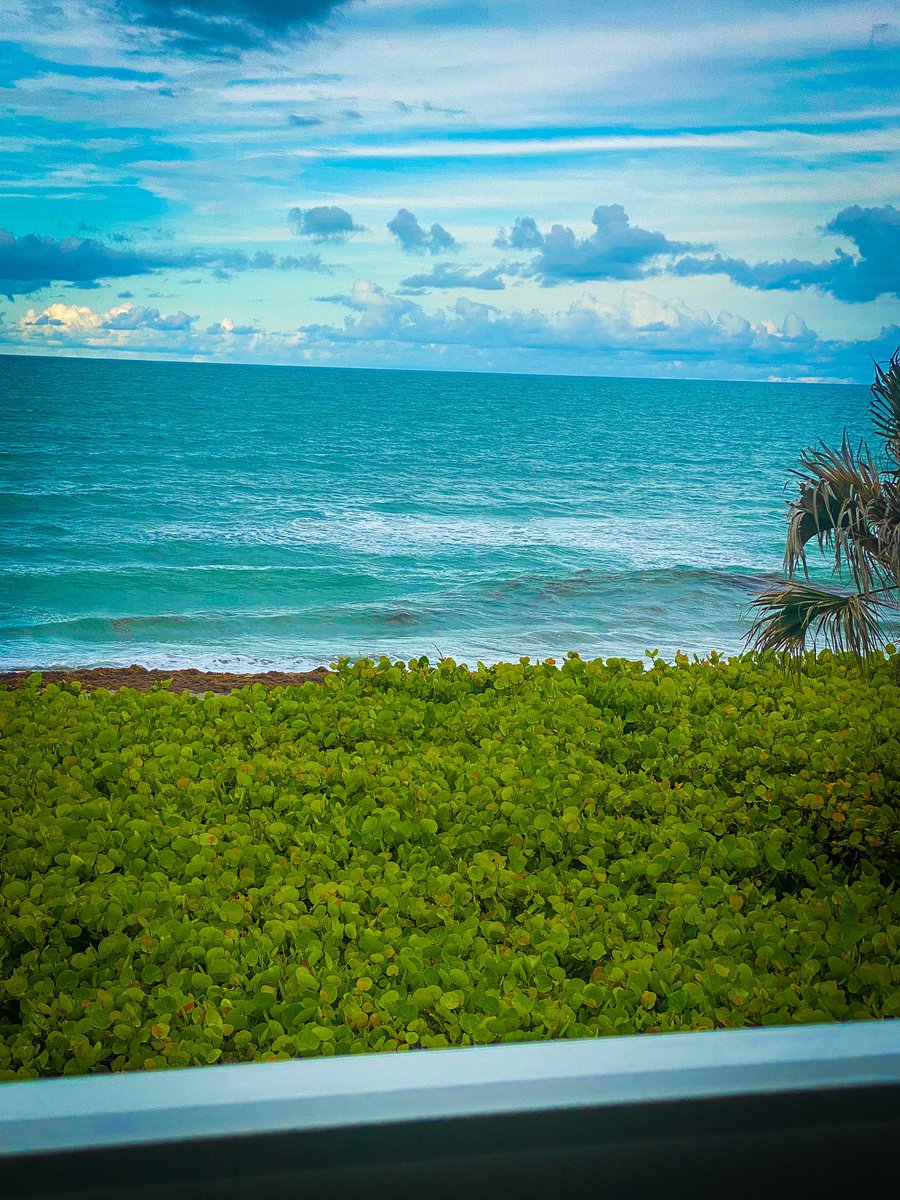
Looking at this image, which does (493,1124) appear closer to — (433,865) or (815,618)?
(433,865)

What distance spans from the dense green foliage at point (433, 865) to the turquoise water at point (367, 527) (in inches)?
186

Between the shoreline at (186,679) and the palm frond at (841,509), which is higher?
the palm frond at (841,509)

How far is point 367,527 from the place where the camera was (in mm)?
16500

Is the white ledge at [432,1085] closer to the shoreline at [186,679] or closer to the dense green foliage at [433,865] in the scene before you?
the dense green foliage at [433,865]

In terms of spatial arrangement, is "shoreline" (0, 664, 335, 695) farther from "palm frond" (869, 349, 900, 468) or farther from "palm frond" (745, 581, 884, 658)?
"palm frond" (869, 349, 900, 468)

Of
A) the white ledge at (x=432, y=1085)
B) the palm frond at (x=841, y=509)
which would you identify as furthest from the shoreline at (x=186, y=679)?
the white ledge at (x=432, y=1085)

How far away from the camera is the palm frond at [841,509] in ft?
10.1

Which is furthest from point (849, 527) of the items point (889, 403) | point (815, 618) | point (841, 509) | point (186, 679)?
point (186, 679)

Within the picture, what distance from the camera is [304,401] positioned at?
39281 mm

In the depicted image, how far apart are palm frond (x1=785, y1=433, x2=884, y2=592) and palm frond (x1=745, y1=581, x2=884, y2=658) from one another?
0.24 ft

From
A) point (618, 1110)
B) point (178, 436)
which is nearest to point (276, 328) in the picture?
point (178, 436)

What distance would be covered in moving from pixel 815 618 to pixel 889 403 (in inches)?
29.7

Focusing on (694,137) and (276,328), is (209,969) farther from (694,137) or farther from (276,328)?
(694,137)

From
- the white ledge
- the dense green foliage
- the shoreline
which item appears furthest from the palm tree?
the white ledge
